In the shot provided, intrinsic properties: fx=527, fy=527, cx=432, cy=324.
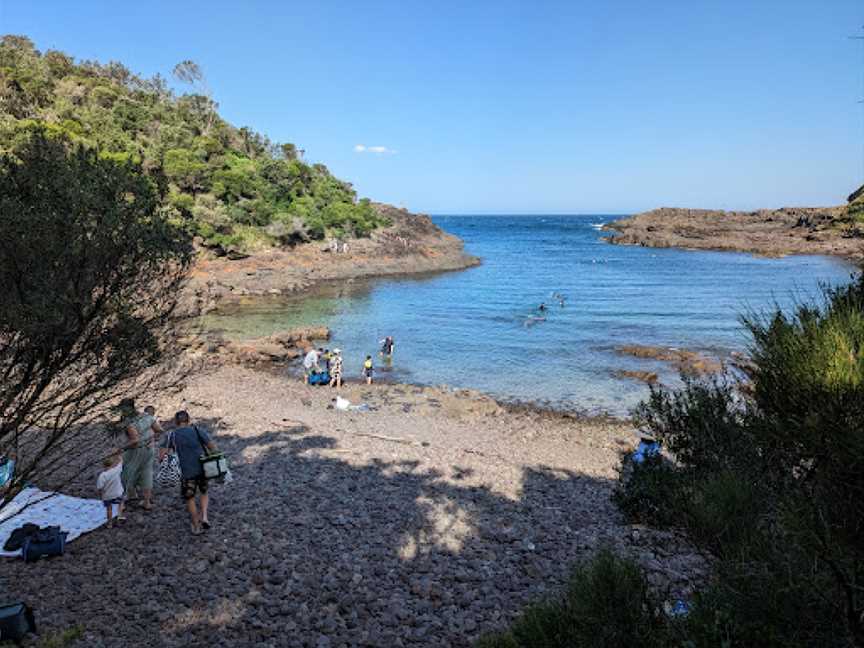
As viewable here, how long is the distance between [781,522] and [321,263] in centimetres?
5154

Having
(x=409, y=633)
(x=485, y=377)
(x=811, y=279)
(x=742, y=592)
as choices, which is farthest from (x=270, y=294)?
(x=811, y=279)

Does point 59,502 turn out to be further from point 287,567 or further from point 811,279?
point 811,279

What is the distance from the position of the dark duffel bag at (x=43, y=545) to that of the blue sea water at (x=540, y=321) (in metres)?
10.1

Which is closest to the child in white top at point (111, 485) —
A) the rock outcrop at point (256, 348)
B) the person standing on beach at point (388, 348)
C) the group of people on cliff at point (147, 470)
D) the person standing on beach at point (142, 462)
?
the group of people on cliff at point (147, 470)

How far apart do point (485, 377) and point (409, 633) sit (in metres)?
16.7

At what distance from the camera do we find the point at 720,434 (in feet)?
22.7

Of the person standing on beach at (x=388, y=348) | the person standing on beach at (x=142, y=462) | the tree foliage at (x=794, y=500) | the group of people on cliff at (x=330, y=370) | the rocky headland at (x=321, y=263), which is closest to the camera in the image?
the tree foliage at (x=794, y=500)

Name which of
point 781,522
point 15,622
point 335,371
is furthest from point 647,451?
point 335,371

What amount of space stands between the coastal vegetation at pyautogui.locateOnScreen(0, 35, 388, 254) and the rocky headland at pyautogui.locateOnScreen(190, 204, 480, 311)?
5.50ft

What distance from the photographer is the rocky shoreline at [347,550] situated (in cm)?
661

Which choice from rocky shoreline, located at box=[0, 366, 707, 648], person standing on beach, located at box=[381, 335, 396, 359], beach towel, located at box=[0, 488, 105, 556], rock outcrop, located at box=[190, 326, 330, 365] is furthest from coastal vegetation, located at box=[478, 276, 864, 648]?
rock outcrop, located at box=[190, 326, 330, 365]

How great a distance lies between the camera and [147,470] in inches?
364

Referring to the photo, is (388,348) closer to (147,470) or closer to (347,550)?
(147,470)

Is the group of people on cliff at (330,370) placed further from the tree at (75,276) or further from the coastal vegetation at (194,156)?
the coastal vegetation at (194,156)
